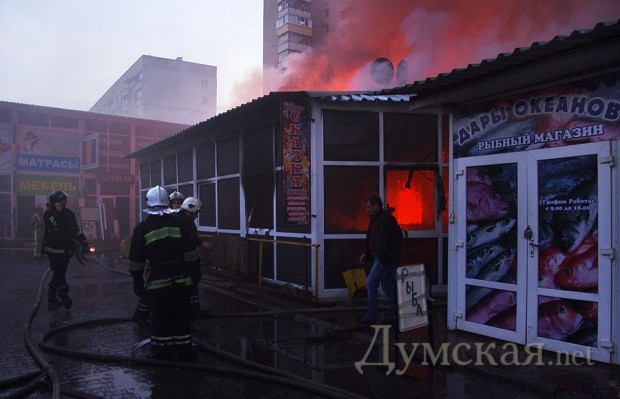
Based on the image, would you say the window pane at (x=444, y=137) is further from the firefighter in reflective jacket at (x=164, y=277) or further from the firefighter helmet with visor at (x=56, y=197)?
the firefighter helmet with visor at (x=56, y=197)

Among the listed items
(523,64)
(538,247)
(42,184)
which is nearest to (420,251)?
(538,247)

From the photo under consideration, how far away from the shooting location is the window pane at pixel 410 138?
9742mm

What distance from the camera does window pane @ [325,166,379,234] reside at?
9.60 m

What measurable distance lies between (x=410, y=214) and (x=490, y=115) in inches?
159

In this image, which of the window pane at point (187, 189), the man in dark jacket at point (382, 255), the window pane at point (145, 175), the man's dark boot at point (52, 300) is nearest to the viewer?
the man in dark jacket at point (382, 255)

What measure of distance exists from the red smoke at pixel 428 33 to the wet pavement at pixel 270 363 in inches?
429

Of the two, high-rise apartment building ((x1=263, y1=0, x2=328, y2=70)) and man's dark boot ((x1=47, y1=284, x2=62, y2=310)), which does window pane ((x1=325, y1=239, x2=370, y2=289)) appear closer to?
man's dark boot ((x1=47, y1=284, x2=62, y2=310))

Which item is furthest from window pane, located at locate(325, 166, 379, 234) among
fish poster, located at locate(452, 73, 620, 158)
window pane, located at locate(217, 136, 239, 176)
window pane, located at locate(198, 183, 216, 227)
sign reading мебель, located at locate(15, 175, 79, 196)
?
sign reading мебель, located at locate(15, 175, 79, 196)

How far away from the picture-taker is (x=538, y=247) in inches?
231

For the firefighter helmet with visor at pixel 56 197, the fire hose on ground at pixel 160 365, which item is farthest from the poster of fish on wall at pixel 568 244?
the firefighter helmet with visor at pixel 56 197

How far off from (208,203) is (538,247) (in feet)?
32.0

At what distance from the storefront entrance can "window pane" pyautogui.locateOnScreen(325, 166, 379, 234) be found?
2981mm

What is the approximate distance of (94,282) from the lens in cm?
1196

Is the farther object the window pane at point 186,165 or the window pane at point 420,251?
the window pane at point 186,165
